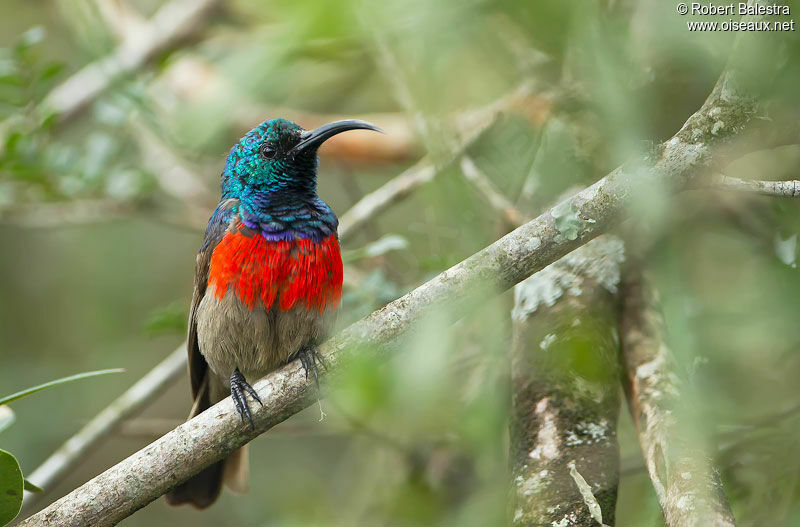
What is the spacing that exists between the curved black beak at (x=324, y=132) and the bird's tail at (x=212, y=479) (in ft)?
4.40

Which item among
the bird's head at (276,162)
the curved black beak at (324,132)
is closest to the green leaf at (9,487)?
the bird's head at (276,162)

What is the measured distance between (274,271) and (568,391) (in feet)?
4.47

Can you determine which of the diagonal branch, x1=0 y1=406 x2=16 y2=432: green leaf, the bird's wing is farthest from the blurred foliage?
the bird's wing

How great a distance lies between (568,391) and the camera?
3330 mm

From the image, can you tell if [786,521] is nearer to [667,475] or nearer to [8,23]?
[667,475]

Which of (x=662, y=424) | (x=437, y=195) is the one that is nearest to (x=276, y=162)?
(x=437, y=195)

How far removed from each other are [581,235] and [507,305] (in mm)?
1355

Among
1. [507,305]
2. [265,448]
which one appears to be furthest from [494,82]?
[265,448]

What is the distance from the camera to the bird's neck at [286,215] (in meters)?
3.84

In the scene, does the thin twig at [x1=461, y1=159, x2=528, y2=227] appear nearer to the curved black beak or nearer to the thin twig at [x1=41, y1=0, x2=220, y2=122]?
the curved black beak

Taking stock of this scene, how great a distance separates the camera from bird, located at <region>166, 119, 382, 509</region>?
3.75m

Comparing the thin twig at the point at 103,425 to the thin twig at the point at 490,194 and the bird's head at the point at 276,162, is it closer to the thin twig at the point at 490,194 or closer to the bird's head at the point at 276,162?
the bird's head at the point at 276,162

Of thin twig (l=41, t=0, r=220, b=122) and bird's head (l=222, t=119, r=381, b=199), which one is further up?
thin twig (l=41, t=0, r=220, b=122)

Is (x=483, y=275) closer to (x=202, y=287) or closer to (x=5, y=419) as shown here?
(x=5, y=419)
